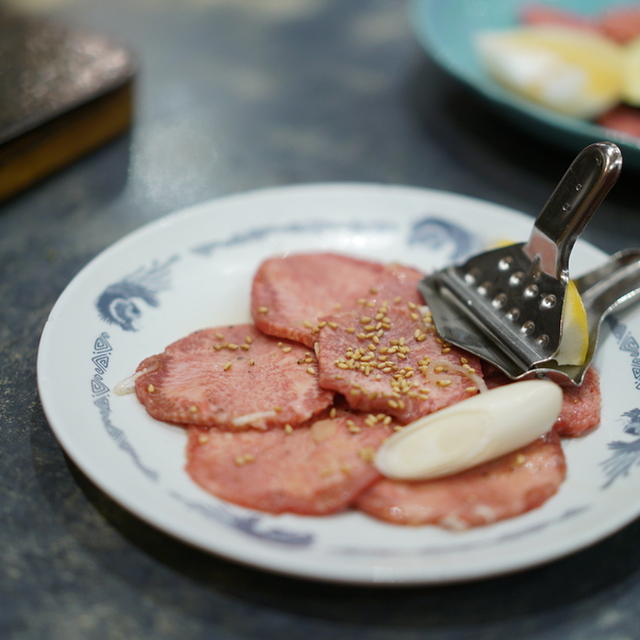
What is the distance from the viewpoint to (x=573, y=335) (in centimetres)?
161

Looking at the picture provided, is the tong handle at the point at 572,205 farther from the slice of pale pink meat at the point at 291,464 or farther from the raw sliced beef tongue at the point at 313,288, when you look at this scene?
the slice of pale pink meat at the point at 291,464

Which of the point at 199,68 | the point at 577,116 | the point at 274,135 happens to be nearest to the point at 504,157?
the point at 577,116

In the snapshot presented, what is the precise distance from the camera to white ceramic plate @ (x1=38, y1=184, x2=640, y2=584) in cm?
116

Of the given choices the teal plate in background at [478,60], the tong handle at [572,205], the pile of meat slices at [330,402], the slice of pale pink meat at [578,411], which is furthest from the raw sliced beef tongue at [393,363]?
the teal plate in background at [478,60]

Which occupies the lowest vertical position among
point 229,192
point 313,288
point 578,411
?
point 229,192

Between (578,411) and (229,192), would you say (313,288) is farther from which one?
(229,192)

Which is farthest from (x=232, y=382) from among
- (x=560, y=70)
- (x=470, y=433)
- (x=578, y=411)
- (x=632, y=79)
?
(x=632, y=79)

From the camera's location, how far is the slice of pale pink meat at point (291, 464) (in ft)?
4.26

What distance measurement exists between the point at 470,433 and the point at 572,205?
711 mm

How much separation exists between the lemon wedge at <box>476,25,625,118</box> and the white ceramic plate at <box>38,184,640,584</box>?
3.13ft

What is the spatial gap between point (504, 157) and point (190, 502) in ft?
7.84

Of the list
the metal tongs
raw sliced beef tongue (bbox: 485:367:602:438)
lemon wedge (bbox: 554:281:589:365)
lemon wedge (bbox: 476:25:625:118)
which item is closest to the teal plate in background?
lemon wedge (bbox: 476:25:625:118)

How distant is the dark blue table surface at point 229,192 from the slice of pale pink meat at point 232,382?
11.0 inches

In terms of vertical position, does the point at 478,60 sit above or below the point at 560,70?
below
